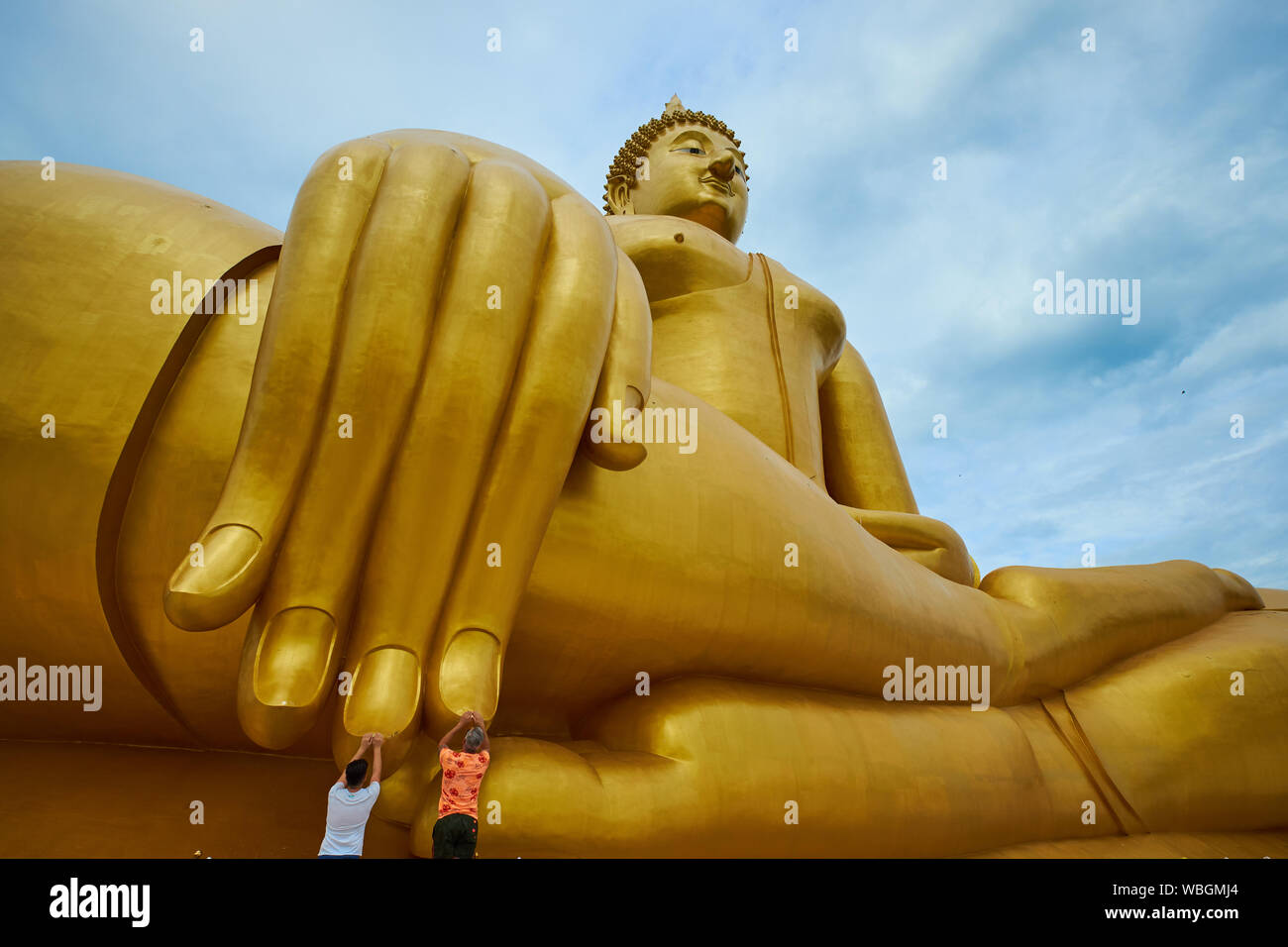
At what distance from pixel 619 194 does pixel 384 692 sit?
19.8 feet

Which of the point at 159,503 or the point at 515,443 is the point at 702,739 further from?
the point at 159,503

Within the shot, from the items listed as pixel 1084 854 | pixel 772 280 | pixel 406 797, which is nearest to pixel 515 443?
pixel 406 797

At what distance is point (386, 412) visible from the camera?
2.62 metres

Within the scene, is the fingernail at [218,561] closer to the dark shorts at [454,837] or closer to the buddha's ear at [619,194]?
the dark shorts at [454,837]

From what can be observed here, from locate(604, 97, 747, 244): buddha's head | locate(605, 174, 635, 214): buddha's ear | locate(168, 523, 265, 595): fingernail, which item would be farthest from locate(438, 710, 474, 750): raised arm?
locate(605, 174, 635, 214): buddha's ear

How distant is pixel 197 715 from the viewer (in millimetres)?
3033

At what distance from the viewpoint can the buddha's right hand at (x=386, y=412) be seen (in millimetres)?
2479

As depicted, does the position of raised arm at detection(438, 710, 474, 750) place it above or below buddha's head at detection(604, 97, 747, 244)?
below

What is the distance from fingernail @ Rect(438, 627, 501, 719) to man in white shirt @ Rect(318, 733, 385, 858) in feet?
0.75

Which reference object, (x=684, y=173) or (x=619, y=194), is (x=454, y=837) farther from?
(x=619, y=194)

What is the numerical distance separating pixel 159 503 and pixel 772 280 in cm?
443

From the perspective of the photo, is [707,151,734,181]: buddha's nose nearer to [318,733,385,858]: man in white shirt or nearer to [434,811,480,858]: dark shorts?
[318,733,385,858]: man in white shirt

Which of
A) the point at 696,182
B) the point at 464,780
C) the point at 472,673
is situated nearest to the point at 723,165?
the point at 696,182

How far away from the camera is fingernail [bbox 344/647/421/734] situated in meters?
2.41
